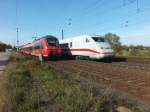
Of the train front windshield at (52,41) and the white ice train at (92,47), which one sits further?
the train front windshield at (52,41)

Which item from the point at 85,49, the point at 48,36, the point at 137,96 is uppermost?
the point at 48,36

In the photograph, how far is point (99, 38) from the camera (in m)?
24.5

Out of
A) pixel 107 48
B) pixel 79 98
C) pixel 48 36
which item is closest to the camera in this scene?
pixel 79 98

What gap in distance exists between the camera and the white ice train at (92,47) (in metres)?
22.6

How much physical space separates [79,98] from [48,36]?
914 inches

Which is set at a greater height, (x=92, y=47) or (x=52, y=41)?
(x=52, y=41)

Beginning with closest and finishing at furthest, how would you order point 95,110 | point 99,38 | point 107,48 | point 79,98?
point 95,110
point 79,98
point 107,48
point 99,38

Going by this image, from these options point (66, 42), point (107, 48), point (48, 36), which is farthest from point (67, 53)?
point (107, 48)

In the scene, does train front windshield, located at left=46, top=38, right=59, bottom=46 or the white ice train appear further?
train front windshield, located at left=46, top=38, right=59, bottom=46

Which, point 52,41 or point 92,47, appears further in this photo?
point 52,41

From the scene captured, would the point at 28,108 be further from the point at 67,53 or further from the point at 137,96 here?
the point at 67,53

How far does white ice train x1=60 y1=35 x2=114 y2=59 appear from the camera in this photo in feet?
74.3

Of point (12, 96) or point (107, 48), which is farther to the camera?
point (107, 48)

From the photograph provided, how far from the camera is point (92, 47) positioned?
77.8ft
